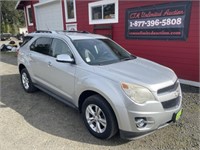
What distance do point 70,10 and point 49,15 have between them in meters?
2.36

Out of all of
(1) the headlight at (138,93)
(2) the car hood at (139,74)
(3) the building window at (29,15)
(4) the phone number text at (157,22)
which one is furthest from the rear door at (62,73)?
(3) the building window at (29,15)

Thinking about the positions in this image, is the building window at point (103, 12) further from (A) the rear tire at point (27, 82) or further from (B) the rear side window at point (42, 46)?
(A) the rear tire at point (27, 82)

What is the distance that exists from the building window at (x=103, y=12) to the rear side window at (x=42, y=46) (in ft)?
12.7

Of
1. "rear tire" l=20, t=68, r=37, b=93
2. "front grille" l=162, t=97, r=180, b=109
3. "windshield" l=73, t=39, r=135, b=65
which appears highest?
"windshield" l=73, t=39, r=135, b=65

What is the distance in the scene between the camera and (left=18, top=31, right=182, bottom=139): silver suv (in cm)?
279

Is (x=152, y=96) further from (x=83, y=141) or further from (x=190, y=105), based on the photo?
(x=190, y=105)

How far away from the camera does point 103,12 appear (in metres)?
8.33

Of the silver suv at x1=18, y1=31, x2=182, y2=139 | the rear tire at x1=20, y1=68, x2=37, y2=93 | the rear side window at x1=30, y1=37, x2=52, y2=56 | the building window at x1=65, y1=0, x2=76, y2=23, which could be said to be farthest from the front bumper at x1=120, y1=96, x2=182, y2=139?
the building window at x1=65, y1=0, x2=76, y2=23

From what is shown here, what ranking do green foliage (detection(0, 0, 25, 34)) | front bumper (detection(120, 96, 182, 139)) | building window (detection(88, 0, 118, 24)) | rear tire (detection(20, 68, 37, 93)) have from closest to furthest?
front bumper (detection(120, 96, 182, 139)) < rear tire (detection(20, 68, 37, 93)) < building window (detection(88, 0, 118, 24)) < green foliage (detection(0, 0, 25, 34))

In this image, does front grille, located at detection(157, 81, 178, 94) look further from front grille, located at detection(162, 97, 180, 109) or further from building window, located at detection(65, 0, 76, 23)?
building window, located at detection(65, 0, 76, 23)

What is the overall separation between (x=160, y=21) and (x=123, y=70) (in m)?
3.81

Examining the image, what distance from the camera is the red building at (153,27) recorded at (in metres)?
5.75

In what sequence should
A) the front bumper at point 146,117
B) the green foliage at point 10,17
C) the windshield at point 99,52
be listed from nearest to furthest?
the front bumper at point 146,117
the windshield at point 99,52
the green foliage at point 10,17

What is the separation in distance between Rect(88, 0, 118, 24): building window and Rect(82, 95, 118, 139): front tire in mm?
5308
